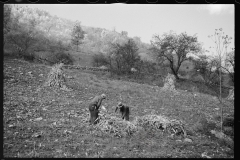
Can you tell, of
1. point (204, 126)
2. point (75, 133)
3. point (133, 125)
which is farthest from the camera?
point (204, 126)

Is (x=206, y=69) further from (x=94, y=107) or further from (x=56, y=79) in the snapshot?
(x=94, y=107)

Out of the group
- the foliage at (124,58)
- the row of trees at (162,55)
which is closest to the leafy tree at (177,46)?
the row of trees at (162,55)

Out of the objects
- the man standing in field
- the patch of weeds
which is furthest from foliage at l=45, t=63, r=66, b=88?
the patch of weeds

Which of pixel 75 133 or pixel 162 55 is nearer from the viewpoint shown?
pixel 75 133

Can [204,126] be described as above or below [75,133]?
below

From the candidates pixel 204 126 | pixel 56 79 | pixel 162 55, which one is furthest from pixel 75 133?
pixel 162 55

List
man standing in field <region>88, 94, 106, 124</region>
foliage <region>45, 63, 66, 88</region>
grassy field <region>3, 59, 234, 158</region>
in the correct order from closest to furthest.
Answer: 1. grassy field <region>3, 59, 234, 158</region>
2. man standing in field <region>88, 94, 106, 124</region>
3. foliage <region>45, 63, 66, 88</region>

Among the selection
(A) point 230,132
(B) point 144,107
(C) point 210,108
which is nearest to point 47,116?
(B) point 144,107

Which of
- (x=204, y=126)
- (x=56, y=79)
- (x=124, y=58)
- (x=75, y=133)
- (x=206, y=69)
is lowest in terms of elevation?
(x=204, y=126)

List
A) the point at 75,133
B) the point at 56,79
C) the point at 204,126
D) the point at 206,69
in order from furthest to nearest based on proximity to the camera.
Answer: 1. the point at 206,69
2. the point at 56,79
3. the point at 204,126
4. the point at 75,133

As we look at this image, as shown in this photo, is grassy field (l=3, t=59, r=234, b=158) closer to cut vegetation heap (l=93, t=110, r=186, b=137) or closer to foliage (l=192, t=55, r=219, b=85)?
cut vegetation heap (l=93, t=110, r=186, b=137)

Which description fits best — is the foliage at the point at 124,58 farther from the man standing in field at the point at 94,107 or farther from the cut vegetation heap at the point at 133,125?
the man standing in field at the point at 94,107

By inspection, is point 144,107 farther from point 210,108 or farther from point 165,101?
point 210,108

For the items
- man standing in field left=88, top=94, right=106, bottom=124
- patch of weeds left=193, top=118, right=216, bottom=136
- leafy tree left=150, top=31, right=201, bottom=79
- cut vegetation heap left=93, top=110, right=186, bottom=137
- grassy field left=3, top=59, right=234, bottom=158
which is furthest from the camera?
leafy tree left=150, top=31, right=201, bottom=79
